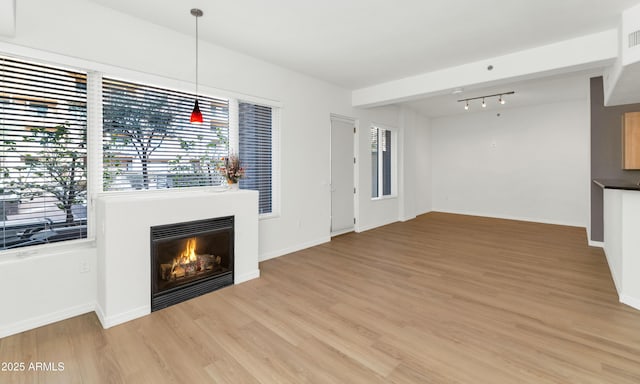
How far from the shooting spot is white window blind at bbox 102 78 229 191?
3.10m

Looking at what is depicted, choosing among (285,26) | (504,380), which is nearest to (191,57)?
(285,26)

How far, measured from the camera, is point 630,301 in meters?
2.97

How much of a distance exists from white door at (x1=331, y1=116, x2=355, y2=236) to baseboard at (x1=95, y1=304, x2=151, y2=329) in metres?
3.58

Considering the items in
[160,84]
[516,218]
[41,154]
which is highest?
[160,84]

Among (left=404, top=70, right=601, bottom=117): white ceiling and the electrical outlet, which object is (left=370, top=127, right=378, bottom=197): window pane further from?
the electrical outlet

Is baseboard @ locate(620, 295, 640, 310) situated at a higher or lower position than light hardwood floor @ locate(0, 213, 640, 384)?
higher

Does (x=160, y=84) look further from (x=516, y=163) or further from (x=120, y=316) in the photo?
(x=516, y=163)

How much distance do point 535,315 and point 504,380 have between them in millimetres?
1173

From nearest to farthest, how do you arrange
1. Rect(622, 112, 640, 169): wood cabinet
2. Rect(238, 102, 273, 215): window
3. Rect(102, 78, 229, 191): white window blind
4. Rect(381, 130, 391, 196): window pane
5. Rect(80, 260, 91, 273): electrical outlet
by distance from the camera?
Rect(80, 260, 91, 273): electrical outlet < Rect(102, 78, 229, 191): white window blind < Rect(238, 102, 273, 215): window < Rect(622, 112, 640, 169): wood cabinet < Rect(381, 130, 391, 196): window pane

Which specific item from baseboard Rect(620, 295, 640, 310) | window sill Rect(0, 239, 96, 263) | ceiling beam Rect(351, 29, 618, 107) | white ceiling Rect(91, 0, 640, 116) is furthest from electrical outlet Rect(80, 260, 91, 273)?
baseboard Rect(620, 295, 640, 310)

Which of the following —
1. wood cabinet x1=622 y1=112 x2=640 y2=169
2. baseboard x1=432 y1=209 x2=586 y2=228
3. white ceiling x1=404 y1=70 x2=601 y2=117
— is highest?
white ceiling x1=404 y1=70 x2=601 y2=117

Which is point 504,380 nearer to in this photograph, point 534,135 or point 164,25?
point 164,25

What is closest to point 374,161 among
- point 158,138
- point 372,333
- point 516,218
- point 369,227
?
point 369,227

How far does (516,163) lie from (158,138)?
833 centimetres
